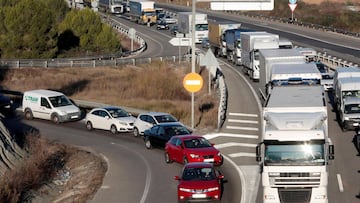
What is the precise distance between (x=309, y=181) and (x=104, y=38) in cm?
5808

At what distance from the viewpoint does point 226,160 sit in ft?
100

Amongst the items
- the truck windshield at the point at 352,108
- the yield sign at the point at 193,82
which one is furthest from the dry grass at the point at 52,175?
the truck windshield at the point at 352,108

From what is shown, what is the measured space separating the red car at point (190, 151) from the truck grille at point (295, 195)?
7.42m

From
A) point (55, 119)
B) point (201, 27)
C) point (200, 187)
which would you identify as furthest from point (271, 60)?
point (201, 27)

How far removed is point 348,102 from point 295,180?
14900 millimetres

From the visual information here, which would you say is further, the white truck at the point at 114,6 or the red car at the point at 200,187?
the white truck at the point at 114,6

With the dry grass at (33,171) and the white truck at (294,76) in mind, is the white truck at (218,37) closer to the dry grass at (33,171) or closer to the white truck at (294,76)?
the white truck at (294,76)

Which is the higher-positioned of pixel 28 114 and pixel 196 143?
pixel 196 143

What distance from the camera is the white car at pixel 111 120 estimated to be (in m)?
38.7

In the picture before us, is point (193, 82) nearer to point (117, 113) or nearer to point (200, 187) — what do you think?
point (117, 113)

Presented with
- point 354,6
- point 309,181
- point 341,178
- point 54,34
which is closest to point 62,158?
point 341,178

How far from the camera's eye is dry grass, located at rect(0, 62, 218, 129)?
160ft

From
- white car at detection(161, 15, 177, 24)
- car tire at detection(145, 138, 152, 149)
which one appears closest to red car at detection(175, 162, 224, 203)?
car tire at detection(145, 138, 152, 149)

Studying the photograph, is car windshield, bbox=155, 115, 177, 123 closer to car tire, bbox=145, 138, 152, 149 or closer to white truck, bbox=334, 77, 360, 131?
car tire, bbox=145, 138, 152, 149
